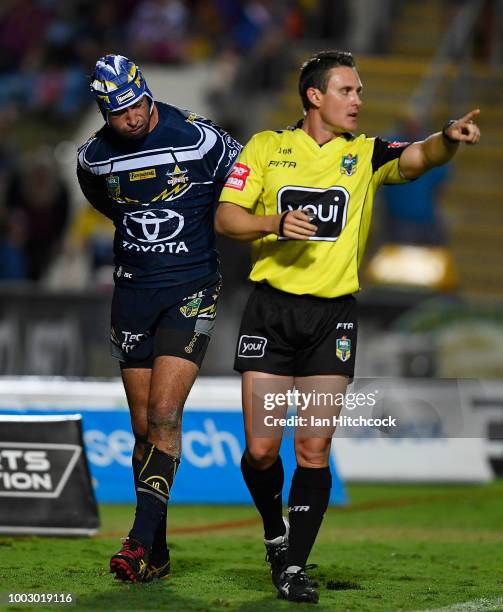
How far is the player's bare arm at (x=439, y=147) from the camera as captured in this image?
6.45 metres

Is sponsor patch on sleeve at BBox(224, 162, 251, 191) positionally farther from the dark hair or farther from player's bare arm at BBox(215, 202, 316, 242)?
the dark hair

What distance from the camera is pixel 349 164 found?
668cm

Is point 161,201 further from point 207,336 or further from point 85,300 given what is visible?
point 85,300

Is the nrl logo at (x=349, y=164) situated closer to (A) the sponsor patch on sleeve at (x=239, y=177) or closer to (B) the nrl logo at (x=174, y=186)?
(A) the sponsor patch on sleeve at (x=239, y=177)

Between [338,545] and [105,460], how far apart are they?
96.4 inches

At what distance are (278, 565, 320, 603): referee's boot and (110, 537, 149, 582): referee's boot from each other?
0.66 meters

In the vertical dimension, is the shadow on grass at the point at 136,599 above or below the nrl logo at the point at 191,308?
below

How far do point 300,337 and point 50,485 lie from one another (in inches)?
96.3

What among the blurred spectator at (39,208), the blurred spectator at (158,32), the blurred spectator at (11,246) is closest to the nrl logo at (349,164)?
the blurred spectator at (11,246)

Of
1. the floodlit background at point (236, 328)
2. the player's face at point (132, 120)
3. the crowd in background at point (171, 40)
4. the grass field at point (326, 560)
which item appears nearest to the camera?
the grass field at point (326, 560)

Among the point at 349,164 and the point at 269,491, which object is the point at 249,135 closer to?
the point at 349,164

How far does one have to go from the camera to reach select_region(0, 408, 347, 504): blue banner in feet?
33.7

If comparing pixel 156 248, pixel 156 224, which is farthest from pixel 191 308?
pixel 156 224

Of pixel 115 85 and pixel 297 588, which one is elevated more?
pixel 115 85
